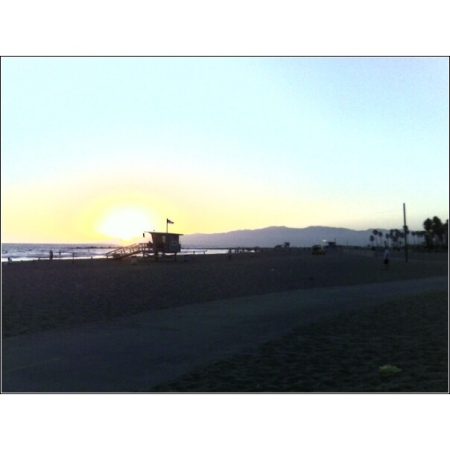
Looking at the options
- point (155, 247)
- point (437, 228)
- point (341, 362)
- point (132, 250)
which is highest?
point (437, 228)

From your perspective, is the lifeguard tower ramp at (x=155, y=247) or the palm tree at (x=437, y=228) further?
the palm tree at (x=437, y=228)

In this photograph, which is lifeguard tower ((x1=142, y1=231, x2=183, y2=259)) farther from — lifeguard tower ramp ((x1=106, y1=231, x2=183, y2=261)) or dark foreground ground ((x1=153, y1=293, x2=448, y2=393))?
dark foreground ground ((x1=153, y1=293, x2=448, y2=393))

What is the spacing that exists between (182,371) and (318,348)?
2.57m

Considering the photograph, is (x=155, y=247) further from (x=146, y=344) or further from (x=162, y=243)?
(x=146, y=344)

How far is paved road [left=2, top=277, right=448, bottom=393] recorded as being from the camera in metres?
6.34

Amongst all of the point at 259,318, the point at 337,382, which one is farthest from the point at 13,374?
the point at 259,318

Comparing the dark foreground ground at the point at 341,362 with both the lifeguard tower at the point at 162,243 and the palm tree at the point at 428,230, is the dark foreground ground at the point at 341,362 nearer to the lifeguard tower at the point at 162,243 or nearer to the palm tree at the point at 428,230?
the lifeguard tower at the point at 162,243

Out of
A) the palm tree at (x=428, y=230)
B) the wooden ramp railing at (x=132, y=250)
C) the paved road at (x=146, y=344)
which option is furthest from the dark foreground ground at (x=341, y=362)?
the palm tree at (x=428, y=230)

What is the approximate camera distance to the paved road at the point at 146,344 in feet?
20.8

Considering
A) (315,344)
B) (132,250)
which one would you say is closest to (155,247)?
(132,250)

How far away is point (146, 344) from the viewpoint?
8.48 meters

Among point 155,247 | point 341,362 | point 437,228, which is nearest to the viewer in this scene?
point 341,362

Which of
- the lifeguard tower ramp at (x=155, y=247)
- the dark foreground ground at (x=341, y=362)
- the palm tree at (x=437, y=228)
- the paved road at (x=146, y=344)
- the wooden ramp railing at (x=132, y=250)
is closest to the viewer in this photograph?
the dark foreground ground at (x=341, y=362)

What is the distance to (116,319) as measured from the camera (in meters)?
11.3
